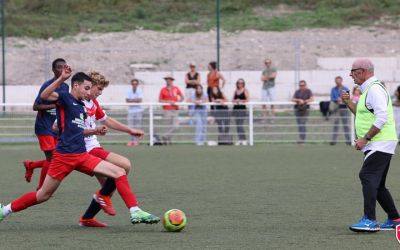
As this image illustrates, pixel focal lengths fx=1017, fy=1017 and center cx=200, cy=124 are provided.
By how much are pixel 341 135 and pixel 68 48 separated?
12553mm

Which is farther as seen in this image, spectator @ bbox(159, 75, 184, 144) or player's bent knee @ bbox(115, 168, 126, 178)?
spectator @ bbox(159, 75, 184, 144)

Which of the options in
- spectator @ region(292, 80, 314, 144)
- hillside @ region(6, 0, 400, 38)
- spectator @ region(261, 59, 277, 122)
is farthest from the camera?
hillside @ region(6, 0, 400, 38)

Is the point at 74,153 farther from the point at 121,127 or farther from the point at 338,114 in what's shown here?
the point at 338,114

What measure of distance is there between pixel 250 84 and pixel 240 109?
6.49 meters

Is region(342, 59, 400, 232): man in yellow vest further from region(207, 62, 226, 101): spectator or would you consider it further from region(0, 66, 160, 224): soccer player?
region(207, 62, 226, 101): spectator

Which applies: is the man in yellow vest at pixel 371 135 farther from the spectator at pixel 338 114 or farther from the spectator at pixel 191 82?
the spectator at pixel 191 82

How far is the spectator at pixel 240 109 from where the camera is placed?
2420cm

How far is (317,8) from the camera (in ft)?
130

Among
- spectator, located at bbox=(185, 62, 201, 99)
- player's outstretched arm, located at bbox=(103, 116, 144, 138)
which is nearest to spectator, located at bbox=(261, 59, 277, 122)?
spectator, located at bbox=(185, 62, 201, 99)

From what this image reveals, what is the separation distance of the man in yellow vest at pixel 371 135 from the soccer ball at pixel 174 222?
5.13 ft

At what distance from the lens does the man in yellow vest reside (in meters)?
9.27

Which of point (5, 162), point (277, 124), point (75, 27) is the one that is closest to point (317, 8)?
point (75, 27)

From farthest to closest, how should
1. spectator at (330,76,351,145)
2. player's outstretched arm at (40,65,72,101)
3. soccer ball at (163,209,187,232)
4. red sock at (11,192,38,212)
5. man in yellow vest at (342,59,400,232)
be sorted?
spectator at (330,76,351,145) < red sock at (11,192,38,212) < soccer ball at (163,209,187,232) < man in yellow vest at (342,59,400,232) < player's outstretched arm at (40,65,72,101)

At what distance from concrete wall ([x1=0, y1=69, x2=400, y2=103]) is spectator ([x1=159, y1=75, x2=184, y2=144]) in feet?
17.0
